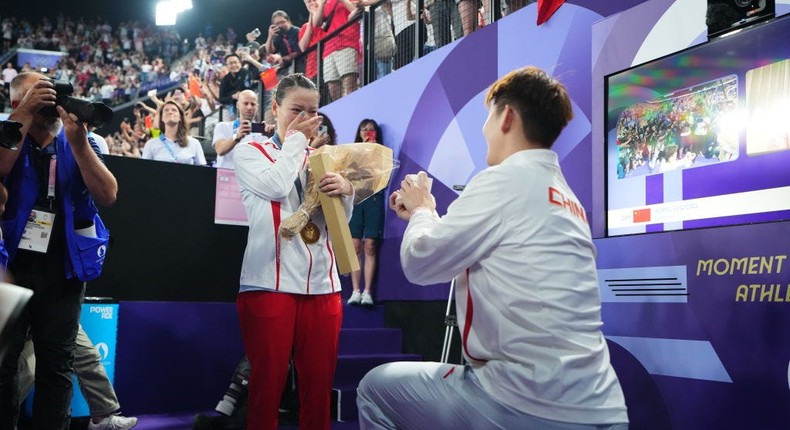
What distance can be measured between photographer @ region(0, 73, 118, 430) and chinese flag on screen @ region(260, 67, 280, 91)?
7.38 metres

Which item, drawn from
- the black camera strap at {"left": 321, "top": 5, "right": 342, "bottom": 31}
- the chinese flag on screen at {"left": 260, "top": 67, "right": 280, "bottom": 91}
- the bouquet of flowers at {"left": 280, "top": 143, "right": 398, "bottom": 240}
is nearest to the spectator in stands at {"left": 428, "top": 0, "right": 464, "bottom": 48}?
the black camera strap at {"left": 321, "top": 5, "right": 342, "bottom": 31}

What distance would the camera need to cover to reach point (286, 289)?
→ 102 inches

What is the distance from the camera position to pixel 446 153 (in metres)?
6.25

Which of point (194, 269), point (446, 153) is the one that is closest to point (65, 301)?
point (194, 269)

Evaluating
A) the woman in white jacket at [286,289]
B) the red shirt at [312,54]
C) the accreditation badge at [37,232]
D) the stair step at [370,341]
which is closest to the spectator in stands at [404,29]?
the red shirt at [312,54]

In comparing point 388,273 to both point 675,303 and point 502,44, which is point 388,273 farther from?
point 675,303

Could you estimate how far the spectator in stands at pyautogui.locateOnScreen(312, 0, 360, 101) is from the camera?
8219 mm

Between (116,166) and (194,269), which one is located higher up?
(116,166)

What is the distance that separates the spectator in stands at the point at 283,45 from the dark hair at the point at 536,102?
8090 millimetres

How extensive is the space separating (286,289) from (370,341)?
3531 millimetres

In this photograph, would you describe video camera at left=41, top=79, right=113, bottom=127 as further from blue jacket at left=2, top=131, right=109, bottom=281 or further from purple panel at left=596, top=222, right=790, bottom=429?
purple panel at left=596, top=222, right=790, bottom=429

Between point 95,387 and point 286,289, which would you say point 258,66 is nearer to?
point 95,387

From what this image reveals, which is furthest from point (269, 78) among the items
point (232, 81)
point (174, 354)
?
point (174, 354)

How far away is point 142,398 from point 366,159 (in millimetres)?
3192
